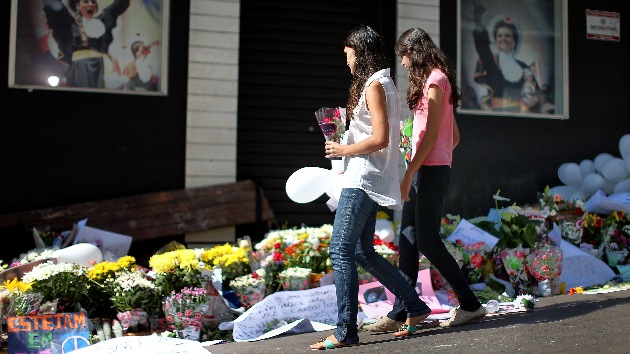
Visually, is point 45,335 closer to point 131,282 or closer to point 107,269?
point 131,282

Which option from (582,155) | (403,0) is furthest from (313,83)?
(582,155)

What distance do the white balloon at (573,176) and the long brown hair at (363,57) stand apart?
5325 mm

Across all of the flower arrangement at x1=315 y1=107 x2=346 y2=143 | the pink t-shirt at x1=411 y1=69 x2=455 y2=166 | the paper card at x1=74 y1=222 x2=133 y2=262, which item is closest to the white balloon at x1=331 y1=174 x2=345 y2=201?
the flower arrangement at x1=315 y1=107 x2=346 y2=143

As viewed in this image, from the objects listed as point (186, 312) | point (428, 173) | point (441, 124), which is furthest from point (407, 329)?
point (186, 312)

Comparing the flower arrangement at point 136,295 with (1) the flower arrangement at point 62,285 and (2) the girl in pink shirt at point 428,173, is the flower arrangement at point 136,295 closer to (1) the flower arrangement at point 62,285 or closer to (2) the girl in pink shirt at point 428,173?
(1) the flower arrangement at point 62,285

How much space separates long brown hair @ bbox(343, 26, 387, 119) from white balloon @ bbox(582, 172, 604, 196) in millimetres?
5043

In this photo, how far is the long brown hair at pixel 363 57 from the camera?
448cm

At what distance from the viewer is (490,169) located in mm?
9227

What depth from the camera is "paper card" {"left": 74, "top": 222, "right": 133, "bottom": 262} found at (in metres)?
7.17

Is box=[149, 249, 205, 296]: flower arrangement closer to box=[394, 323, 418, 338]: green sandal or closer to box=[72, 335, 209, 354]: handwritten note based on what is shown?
box=[72, 335, 209, 354]: handwritten note

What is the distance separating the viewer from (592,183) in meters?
8.77

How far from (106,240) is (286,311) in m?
2.55

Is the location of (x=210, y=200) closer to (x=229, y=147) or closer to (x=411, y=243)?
(x=229, y=147)

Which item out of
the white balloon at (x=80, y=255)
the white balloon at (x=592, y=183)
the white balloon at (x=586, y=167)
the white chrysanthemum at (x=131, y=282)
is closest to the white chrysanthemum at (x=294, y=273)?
the white chrysanthemum at (x=131, y=282)
